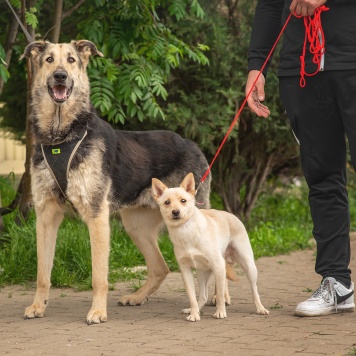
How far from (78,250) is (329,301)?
107 inches

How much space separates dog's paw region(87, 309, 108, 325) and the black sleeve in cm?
210

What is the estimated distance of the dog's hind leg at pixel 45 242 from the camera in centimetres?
669

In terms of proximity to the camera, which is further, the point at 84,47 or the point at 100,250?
the point at 84,47

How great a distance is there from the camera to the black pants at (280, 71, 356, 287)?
5965 mm

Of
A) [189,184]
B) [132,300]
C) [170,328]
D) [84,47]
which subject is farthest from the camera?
[132,300]

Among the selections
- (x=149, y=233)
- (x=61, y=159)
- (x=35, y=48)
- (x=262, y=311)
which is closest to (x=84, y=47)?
(x=35, y=48)

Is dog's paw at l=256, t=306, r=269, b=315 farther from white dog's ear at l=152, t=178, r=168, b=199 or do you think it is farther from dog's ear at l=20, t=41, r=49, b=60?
dog's ear at l=20, t=41, r=49, b=60

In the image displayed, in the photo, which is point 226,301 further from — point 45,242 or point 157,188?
point 45,242

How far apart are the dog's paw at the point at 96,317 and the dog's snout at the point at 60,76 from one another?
170 cm

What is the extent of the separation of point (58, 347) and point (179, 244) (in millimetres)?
1286

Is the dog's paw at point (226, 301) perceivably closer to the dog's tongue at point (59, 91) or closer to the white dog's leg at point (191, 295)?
the white dog's leg at point (191, 295)

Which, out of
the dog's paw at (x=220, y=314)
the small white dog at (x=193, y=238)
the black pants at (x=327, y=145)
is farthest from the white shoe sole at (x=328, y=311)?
the dog's paw at (x=220, y=314)

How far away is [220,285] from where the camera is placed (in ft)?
20.8

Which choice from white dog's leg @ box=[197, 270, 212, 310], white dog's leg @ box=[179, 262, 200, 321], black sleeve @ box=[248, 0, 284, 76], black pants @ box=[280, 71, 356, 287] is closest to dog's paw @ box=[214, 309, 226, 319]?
white dog's leg @ box=[179, 262, 200, 321]
